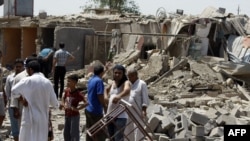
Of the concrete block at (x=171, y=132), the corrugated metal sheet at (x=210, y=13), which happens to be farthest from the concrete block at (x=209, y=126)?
the corrugated metal sheet at (x=210, y=13)

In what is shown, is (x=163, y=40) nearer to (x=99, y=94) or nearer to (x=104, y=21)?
(x=104, y=21)

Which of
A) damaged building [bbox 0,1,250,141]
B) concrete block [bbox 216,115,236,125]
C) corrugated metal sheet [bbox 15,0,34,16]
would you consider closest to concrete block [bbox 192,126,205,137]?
concrete block [bbox 216,115,236,125]

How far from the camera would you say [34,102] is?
7051 millimetres

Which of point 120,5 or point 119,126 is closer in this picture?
point 119,126

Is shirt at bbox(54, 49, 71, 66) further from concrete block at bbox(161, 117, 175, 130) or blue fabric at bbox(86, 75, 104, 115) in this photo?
blue fabric at bbox(86, 75, 104, 115)

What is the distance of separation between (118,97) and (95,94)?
502 millimetres

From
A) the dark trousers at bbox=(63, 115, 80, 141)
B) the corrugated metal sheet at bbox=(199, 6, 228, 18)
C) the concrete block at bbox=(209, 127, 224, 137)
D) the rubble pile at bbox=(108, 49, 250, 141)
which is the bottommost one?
the rubble pile at bbox=(108, 49, 250, 141)

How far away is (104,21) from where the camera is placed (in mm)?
23688

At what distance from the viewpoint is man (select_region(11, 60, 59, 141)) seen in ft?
22.9

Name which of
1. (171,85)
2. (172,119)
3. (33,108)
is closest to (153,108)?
(172,119)

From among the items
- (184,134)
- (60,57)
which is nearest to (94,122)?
(184,134)

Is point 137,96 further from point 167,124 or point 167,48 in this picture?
point 167,48

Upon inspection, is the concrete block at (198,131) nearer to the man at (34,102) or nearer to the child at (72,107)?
the child at (72,107)

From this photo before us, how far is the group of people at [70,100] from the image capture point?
7047 millimetres
